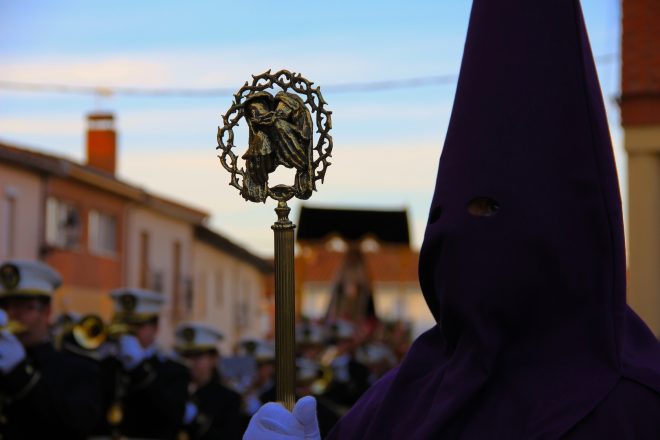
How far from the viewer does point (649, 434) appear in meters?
3.77

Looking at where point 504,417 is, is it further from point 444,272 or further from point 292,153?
point 292,153

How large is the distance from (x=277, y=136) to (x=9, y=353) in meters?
4.15

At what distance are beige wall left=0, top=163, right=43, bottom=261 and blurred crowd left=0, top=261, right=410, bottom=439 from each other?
13777 mm

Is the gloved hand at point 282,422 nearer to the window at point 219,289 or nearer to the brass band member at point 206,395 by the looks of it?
the brass band member at point 206,395

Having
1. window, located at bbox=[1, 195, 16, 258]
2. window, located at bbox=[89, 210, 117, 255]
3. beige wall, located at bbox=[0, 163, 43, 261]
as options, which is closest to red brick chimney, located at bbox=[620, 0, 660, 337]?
beige wall, located at bbox=[0, 163, 43, 261]

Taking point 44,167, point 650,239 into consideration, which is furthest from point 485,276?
point 44,167

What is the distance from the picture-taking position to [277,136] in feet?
15.0

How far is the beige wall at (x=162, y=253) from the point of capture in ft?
151

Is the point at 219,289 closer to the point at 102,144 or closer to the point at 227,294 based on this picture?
the point at 227,294

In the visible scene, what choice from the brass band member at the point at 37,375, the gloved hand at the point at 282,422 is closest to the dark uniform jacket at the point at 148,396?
the brass band member at the point at 37,375

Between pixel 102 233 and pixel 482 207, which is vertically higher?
pixel 482 207

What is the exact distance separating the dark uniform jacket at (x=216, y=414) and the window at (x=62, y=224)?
2257cm

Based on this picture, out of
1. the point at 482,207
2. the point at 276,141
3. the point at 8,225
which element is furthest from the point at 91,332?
the point at 8,225

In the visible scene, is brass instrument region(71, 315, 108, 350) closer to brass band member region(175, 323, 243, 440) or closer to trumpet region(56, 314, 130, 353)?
trumpet region(56, 314, 130, 353)
